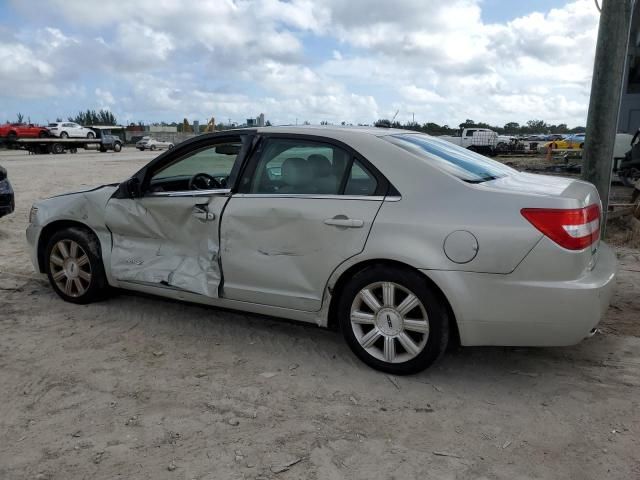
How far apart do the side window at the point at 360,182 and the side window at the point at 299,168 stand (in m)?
0.07

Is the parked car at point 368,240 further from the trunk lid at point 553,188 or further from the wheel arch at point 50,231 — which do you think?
the wheel arch at point 50,231

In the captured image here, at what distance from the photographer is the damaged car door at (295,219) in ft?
11.4

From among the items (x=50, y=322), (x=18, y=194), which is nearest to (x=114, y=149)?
(x=18, y=194)

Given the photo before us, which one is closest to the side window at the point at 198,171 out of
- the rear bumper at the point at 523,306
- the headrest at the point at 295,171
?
the headrest at the point at 295,171

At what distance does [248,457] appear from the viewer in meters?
2.67

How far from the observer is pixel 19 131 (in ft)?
130

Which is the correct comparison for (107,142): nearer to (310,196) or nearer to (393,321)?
(310,196)

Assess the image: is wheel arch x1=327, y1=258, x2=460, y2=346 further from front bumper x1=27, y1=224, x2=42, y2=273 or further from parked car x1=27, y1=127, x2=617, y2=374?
front bumper x1=27, y1=224, x2=42, y2=273

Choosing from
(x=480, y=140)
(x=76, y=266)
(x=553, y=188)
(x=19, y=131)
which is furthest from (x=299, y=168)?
(x=19, y=131)

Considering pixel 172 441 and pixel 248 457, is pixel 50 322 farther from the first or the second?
pixel 248 457

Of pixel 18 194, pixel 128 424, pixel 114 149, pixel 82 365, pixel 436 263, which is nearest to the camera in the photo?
pixel 128 424

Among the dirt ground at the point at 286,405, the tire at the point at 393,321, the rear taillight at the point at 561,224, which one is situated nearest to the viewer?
the dirt ground at the point at 286,405

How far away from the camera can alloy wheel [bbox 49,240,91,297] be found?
185 inches

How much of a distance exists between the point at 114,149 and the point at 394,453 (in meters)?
45.7
